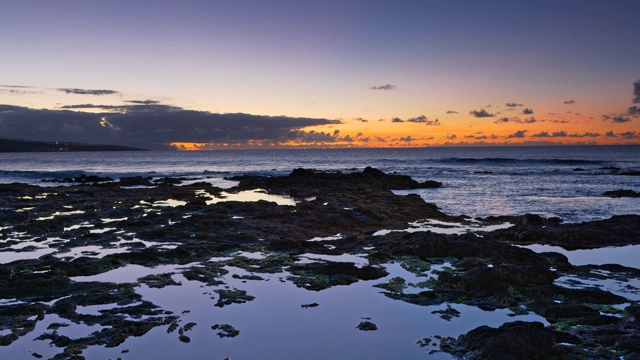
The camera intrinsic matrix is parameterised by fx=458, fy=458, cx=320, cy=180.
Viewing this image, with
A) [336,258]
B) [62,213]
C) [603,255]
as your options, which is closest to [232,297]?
[336,258]

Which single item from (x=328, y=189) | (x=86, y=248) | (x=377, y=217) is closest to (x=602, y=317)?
(x=377, y=217)

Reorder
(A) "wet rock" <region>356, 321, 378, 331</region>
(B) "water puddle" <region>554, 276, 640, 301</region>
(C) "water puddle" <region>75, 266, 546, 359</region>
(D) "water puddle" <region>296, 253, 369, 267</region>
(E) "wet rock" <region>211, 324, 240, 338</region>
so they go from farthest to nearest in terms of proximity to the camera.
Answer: (D) "water puddle" <region>296, 253, 369, 267</region> → (B) "water puddle" <region>554, 276, 640, 301</region> → (A) "wet rock" <region>356, 321, 378, 331</region> → (E) "wet rock" <region>211, 324, 240, 338</region> → (C) "water puddle" <region>75, 266, 546, 359</region>

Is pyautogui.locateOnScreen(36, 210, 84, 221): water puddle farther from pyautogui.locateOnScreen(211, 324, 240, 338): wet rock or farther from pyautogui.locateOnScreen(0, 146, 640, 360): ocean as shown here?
pyautogui.locateOnScreen(211, 324, 240, 338): wet rock

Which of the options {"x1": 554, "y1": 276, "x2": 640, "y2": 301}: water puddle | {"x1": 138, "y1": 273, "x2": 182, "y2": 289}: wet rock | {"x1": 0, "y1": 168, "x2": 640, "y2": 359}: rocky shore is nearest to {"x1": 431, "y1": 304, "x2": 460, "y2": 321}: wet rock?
{"x1": 0, "y1": 168, "x2": 640, "y2": 359}: rocky shore

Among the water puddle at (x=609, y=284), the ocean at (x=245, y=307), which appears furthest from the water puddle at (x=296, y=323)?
the water puddle at (x=609, y=284)

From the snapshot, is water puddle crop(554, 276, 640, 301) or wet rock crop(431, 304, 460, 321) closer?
wet rock crop(431, 304, 460, 321)

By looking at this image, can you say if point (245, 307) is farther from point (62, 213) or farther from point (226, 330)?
point (62, 213)

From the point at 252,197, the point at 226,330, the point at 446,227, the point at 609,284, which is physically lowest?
the point at 252,197

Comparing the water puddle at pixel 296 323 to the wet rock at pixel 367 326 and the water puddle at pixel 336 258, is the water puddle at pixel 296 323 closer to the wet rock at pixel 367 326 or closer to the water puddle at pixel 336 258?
the wet rock at pixel 367 326

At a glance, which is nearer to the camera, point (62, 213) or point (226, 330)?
point (226, 330)

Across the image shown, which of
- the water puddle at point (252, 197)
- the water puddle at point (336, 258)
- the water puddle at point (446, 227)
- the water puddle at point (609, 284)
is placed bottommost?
the water puddle at point (252, 197)

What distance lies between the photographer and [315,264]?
10.9 m

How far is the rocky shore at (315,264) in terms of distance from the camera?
6.64m

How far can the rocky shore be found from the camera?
6.64m
